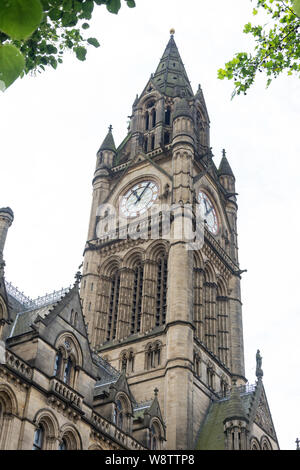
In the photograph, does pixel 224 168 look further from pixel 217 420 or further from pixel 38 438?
pixel 38 438

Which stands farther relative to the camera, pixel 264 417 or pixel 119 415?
pixel 264 417

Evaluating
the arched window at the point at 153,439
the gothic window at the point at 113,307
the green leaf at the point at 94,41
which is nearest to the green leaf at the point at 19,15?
the green leaf at the point at 94,41

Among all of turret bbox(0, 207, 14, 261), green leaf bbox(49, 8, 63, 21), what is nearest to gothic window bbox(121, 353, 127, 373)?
turret bbox(0, 207, 14, 261)

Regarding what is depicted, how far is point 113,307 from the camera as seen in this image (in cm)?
4222

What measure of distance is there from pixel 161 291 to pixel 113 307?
12.8ft

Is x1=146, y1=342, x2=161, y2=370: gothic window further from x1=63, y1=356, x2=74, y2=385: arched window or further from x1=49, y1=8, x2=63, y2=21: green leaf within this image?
x1=49, y1=8, x2=63, y2=21: green leaf

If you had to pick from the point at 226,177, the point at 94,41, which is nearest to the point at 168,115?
the point at 226,177

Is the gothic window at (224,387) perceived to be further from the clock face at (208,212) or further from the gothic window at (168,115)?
the gothic window at (168,115)

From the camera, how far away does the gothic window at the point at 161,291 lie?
39162 mm

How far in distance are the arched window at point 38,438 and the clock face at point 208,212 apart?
26091mm

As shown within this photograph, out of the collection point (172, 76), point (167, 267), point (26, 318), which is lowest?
point (26, 318)

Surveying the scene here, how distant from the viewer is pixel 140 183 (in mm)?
47219

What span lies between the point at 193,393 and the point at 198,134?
26082 millimetres
